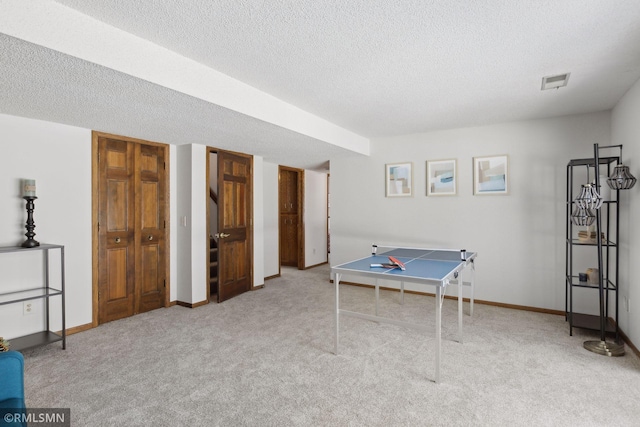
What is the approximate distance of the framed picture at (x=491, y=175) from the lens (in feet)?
14.5

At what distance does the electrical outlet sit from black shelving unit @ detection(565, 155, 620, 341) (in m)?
5.24

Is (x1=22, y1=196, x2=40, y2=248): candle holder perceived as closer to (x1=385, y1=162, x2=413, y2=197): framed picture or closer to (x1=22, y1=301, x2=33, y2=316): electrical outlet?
(x1=22, y1=301, x2=33, y2=316): electrical outlet

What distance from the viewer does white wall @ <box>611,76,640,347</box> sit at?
294 cm

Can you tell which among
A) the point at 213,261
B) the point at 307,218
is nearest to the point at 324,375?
the point at 213,261

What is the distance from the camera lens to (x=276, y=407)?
7.14 ft

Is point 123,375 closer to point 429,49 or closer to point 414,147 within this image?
point 429,49

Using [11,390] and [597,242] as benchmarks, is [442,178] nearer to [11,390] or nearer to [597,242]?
[597,242]

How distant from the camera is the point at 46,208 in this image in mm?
3348

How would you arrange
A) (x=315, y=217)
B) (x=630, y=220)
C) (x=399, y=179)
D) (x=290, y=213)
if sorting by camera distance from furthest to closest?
(x=315, y=217), (x=290, y=213), (x=399, y=179), (x=630, y=220)

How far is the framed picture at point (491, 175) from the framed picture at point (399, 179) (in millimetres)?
913

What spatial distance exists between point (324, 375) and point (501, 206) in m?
3.28

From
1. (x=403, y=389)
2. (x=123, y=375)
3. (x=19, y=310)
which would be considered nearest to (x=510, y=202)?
(x=403, y=389)

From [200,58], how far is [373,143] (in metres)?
3.43

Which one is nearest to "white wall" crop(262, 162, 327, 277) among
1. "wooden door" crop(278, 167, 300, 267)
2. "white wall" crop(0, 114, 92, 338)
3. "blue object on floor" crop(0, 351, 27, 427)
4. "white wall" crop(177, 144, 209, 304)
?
"wooden door" crop(278, 167, 300, 267)
